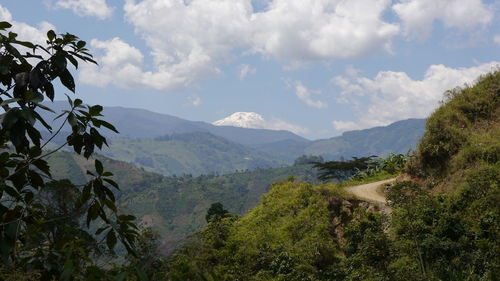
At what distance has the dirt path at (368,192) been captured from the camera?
21.8 meters

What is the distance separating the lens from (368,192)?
2370 cm

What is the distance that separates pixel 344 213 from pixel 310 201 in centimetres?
→ 171

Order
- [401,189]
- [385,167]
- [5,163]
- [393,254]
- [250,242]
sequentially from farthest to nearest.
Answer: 1. [385,167]
2. [250,242]
3. [401,189]
4. [393,254]
5. [5,163]

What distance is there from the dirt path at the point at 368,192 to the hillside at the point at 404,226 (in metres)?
1.41

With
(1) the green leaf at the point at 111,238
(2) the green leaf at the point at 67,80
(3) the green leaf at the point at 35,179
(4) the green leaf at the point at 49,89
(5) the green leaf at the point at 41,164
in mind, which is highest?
(2) the green leaf at the point at 67,80

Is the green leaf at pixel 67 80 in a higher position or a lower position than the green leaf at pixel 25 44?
lower

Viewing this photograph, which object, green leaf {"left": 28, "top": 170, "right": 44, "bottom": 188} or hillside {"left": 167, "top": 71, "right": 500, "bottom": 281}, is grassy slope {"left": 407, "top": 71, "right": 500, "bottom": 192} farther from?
green leaf {"left": 28, "top": 170, "right": 44, "bottom": 188}

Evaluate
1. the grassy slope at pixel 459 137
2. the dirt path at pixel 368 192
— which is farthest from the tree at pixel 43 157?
the dirt path at pixel 368 192

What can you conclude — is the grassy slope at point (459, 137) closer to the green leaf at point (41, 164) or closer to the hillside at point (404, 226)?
the hillside at point (404, 226)

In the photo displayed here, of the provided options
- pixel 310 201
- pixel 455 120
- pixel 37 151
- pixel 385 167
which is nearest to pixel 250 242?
pixel 310 201

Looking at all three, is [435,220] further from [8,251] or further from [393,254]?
[8,251]

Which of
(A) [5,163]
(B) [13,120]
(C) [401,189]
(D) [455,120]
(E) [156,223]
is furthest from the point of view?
(E) [156,223]

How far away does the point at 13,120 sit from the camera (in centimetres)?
237

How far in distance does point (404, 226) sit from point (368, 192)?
8.49 meters
